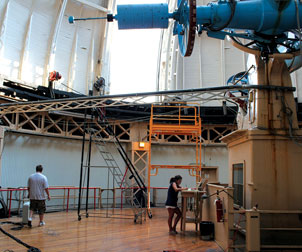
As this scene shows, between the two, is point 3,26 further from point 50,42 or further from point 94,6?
point 94,6

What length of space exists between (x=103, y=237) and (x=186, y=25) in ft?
20.1

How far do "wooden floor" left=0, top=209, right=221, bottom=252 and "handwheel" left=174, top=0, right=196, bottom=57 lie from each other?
15.8 ft

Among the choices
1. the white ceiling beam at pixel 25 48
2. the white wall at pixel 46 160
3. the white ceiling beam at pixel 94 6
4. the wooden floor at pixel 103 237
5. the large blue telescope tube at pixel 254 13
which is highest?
the white ceiling beam at pixel 94 6

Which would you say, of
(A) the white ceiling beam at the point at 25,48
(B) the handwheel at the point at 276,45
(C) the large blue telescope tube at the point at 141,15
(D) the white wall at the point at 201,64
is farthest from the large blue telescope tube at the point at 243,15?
(D) the white wall at the point at 201,64

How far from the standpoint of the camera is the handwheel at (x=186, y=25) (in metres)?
5.57

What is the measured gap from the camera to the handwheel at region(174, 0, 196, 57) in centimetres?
557

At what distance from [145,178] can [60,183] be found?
491 cm

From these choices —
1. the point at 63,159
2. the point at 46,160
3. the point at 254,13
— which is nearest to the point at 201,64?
the point at 63,159

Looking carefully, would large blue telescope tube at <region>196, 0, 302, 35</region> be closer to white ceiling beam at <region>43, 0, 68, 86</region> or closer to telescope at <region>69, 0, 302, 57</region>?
telescope at <region>69, 0, 302, 57</region>

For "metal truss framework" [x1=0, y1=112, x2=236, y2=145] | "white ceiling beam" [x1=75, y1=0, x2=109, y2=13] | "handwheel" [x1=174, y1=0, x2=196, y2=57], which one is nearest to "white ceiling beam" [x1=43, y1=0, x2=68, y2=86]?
"white ceiling beam" [x1=75, y1=0, x2=109, y2=13]

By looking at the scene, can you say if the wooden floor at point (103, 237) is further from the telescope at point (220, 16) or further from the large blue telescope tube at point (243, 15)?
the large blue telescope tube at point (243, 15)

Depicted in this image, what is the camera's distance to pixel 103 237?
8.41 meters

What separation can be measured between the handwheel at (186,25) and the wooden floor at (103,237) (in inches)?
190

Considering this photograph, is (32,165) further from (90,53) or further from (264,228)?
(264,228)
